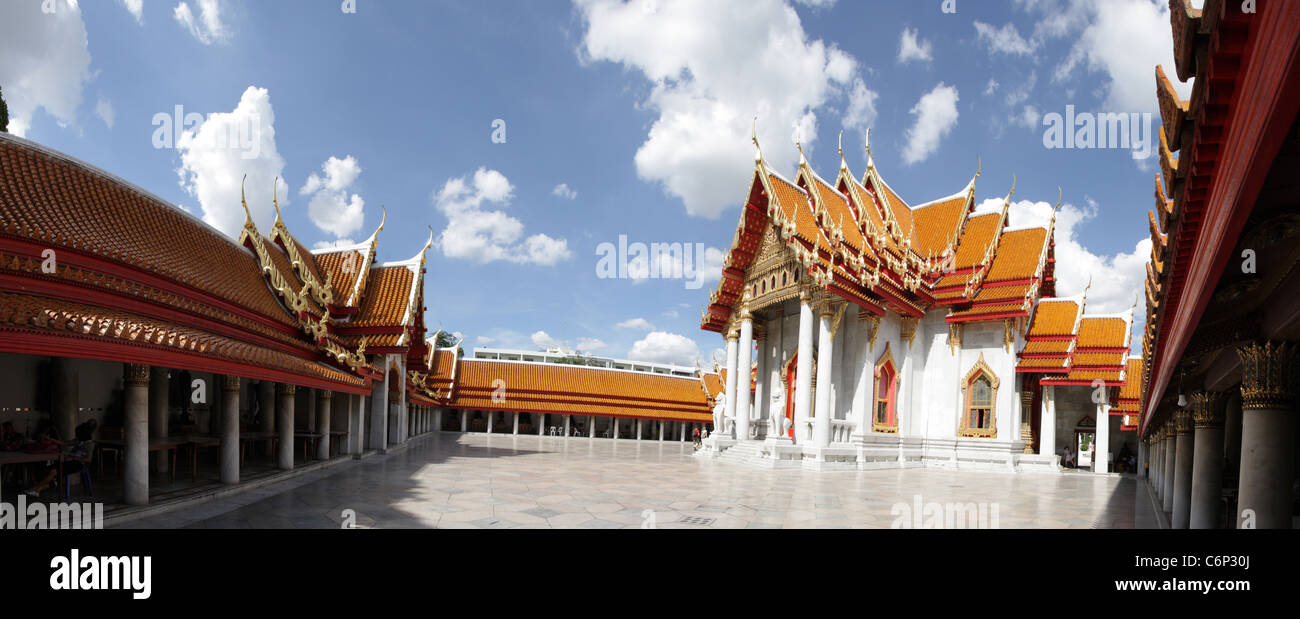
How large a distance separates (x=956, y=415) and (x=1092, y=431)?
8.06 m

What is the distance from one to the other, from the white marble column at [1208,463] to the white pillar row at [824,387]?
1172 cm

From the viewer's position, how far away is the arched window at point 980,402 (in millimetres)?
24109

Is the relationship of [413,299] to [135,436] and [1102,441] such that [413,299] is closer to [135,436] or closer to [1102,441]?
[135,436]

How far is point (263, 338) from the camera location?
13.6m

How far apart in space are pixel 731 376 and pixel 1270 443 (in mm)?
20566

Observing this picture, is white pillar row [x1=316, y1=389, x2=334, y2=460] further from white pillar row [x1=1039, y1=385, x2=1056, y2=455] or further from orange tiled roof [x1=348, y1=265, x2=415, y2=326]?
white pillar row [x1=1039, y1=385, x2=1056, y2=455]

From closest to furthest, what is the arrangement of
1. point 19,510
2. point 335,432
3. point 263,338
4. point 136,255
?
point 19,510, point 136,255, point 263,338, point 335,432

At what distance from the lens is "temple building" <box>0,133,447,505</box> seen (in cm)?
820

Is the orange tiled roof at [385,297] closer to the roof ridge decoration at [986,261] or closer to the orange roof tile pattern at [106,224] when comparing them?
the orange roof tile pattern at [106,224]

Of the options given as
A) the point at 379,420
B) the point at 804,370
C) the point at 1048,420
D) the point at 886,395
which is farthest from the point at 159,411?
the point at 1048,420

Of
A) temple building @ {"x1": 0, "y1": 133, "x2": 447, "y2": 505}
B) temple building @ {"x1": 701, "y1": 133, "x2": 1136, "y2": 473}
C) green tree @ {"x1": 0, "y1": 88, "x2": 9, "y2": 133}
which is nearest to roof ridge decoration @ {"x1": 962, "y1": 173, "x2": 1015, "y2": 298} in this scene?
temple building @ {"x1": 701, "y1": 133, "x2": 1136, "y2": 473}

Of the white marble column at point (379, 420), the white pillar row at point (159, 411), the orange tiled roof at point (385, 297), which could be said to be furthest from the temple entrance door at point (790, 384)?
the white pillar row at point (159, 411)
